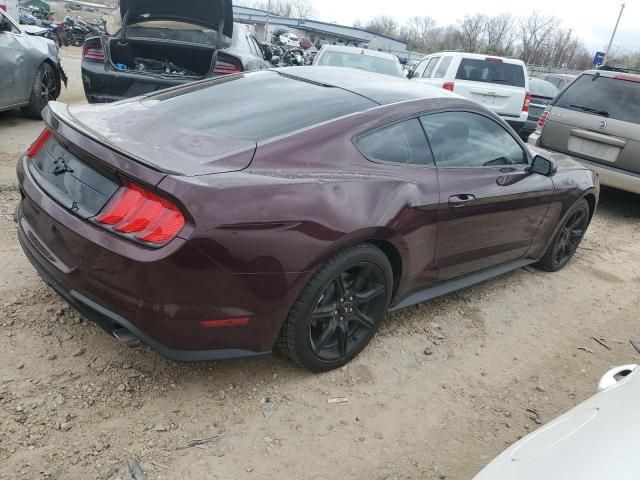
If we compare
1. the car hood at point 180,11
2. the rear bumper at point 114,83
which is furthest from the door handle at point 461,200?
the car hood at point 180,11

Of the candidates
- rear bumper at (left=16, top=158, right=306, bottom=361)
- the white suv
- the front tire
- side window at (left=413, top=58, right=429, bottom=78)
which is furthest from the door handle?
side window at (left=413, top=58, right=429, bottom=78)

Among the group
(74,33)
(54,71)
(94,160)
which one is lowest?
(74,33)

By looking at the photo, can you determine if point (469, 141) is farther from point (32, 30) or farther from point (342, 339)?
point (32, 30)

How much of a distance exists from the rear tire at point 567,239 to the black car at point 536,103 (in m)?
5.65

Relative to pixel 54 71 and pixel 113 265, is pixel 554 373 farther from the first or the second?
pixel 54 71

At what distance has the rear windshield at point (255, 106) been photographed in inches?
110

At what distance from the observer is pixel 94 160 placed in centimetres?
237

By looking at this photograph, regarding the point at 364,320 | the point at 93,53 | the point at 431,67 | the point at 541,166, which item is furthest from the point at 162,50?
the point at 431,67

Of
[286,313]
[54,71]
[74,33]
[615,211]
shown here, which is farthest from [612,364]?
[74,33]

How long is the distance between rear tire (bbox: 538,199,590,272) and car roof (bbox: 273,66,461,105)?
70.9 inches

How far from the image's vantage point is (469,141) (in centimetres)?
349

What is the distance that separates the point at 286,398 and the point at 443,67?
8.77 m

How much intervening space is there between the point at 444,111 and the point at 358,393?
1757 mm

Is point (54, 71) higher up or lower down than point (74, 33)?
higher up
